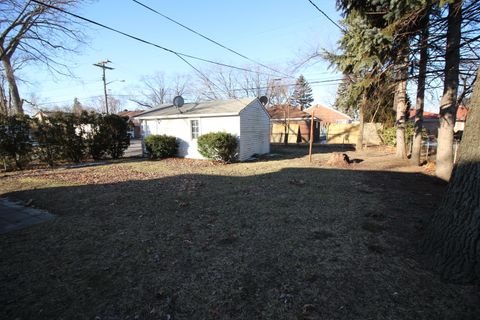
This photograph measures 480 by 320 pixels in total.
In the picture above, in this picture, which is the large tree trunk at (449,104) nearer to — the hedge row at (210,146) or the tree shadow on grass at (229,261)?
the tree shadow on grass at (229,261)

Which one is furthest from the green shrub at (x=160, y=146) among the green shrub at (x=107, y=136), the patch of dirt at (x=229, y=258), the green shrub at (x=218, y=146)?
the patch of dirt at (x=229, y=258)

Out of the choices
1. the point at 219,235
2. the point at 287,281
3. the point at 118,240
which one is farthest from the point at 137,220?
the point at 287,281

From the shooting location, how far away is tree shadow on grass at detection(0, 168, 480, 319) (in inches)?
90.1

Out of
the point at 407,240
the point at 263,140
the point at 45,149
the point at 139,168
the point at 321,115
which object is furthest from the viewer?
the point at 321,115

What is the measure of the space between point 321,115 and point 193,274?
43312mm

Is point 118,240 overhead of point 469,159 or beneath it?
beneath

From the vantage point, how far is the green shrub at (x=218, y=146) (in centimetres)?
1127

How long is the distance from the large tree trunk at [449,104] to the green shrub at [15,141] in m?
15.6

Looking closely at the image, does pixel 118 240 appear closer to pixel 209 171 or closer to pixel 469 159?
pixel 469 159

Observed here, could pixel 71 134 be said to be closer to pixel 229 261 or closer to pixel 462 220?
pixel 229 261

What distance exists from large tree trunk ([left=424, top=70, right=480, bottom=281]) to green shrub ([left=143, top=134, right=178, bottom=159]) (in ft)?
40.1

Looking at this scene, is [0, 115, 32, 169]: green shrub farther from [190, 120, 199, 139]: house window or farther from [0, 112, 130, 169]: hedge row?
[190, 120, 199, 139]: house window

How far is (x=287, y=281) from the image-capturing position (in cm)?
266

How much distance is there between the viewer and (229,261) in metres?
3.10
